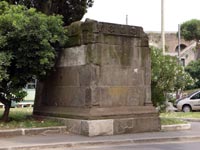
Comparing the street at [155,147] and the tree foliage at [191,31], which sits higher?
the tree foliage at [191,31]

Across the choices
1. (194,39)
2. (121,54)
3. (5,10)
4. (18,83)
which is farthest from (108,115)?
(194,39)

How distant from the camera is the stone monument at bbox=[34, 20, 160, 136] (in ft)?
48.2

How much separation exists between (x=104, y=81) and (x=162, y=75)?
16.6 feet

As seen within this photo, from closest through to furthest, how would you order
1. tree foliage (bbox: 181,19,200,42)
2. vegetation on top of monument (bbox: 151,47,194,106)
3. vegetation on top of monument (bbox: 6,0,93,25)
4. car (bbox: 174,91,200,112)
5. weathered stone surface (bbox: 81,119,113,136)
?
weathered stone surface (bbox: 81,119,113,136)
vegetation on top of monument (bbox: 151,47,194,106)
vegetation on top of monument (bbox: 6,0,93,25)
car (bbox: 174,91,200,112)
tree foliage (bbox: 181,19,200,42)

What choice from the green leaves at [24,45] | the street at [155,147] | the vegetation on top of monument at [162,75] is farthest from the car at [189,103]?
the street at [155,147]

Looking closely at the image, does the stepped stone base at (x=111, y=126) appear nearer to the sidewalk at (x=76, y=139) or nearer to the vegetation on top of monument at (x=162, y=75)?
the sidewalk at (x=76, y=139)

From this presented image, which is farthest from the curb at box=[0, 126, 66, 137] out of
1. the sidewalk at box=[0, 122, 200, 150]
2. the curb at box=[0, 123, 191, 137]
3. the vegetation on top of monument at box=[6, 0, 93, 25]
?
the vegetation on top of monument at box=[6, 0, 93, 25]

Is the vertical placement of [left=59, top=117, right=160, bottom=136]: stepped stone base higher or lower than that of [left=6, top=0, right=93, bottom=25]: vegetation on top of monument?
lower

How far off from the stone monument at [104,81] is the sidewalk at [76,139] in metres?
0.56

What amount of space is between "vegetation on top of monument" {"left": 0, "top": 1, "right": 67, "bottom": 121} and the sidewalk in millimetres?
2306

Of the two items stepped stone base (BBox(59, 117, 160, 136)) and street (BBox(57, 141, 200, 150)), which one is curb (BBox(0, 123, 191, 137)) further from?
street (BBox(57, 141, 200, 150))

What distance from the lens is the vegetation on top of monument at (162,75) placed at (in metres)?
19.2

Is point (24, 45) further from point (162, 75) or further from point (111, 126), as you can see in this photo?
point (162, 75)

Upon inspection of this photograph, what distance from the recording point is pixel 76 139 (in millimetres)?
13391
